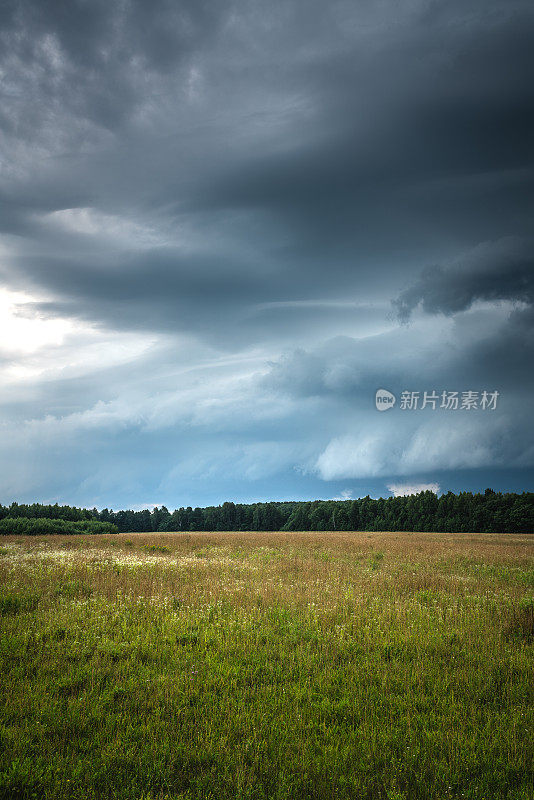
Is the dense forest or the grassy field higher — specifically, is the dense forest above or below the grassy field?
below

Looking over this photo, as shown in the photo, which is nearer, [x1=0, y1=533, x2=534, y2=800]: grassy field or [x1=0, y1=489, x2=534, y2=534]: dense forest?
[x1=0, y1=533, x2=534, y2=800]: grassy field

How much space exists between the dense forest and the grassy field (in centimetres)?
3944

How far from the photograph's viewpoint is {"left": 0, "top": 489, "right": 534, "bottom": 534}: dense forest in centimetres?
6226

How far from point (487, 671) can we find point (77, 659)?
715cm

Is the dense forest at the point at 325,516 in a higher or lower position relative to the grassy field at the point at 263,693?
lower

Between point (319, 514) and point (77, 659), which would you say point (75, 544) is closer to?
point (77, 659)

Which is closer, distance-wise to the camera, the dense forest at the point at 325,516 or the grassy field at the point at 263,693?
the grassy field at the point at 263,693

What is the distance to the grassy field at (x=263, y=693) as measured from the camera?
4676 millimetres

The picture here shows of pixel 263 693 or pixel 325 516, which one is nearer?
pixel 263 693

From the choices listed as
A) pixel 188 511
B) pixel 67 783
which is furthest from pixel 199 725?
pixel 188 511

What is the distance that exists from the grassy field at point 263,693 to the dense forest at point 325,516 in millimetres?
39438

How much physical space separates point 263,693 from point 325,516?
100920mm

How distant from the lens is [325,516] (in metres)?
103

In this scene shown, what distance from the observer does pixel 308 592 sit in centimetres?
1189
